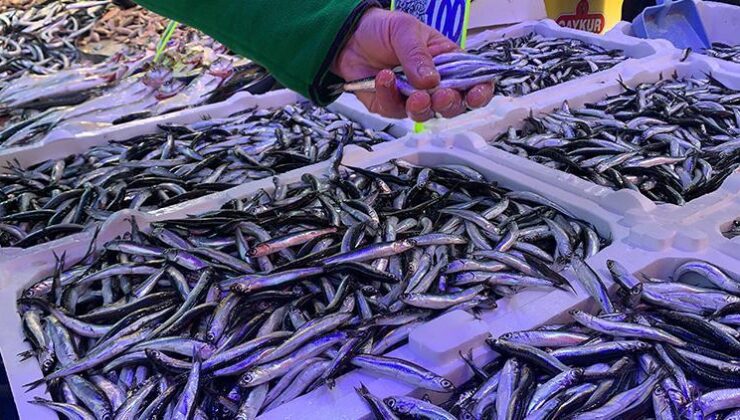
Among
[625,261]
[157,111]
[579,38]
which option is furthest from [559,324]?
[579,38]

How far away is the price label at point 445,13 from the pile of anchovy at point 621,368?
5.39ft

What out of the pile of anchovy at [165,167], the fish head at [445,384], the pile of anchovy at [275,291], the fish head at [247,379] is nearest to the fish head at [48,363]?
the pile of anchovy at [275,291]

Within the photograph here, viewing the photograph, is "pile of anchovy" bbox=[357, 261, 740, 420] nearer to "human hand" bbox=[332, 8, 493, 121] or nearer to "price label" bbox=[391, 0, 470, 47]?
"human hand" bbox=[332, 8, 493, 121]

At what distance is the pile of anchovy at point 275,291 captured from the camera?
67.1 inches

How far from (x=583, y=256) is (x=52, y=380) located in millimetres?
1794

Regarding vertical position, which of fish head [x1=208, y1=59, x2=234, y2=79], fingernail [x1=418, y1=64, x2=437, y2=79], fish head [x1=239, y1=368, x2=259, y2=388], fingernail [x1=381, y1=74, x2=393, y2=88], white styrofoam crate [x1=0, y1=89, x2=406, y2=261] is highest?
fingernail [x1=418, y1=64, x2=437, y2=79]

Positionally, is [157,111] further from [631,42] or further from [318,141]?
[631,42]

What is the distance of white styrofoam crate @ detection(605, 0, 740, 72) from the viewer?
540 centimetres

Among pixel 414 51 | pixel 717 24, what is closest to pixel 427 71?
pixel 414 51

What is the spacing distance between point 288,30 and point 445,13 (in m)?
1.19

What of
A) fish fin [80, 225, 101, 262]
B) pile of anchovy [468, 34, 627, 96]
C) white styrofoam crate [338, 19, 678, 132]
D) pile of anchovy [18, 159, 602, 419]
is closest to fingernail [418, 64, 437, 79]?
pile of anchovy [18, 159, 602, 419]

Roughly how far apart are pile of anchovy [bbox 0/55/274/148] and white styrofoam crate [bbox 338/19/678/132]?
55.3 inches

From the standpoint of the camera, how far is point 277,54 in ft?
7.58

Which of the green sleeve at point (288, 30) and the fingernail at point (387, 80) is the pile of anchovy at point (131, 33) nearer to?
the green sleeve at point (288, 30)
